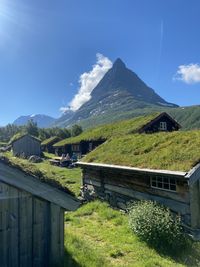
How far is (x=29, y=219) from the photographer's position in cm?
734

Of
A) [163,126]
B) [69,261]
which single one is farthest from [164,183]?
[163,126]

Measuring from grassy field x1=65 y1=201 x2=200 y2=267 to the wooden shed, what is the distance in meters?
0.72

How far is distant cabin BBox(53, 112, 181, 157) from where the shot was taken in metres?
36.9

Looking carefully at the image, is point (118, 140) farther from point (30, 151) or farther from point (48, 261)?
point (30, 151)

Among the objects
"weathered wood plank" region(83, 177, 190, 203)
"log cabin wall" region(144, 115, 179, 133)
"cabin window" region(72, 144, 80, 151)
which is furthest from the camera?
"cabin window" region(72, 144, 80, 151)

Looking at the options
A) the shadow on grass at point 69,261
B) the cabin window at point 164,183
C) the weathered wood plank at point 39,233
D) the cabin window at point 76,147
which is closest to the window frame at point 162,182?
the cabin window at point 164,183

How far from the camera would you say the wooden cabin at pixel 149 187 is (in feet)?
38.4

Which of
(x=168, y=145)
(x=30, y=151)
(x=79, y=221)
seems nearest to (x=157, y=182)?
(x=168, y=145)

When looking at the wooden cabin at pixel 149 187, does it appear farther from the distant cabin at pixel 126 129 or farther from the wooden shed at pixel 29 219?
the distant cabin at pixel 126 129

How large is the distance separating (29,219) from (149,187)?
780 cm

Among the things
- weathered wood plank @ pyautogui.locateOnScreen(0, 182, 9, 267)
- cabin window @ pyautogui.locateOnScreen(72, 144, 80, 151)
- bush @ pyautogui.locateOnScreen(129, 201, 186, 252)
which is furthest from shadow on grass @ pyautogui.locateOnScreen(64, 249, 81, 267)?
cabin window @ pyautogui.locateOnScreen(72, 144, 80, 151)

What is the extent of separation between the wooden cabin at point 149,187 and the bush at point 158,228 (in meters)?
0.61

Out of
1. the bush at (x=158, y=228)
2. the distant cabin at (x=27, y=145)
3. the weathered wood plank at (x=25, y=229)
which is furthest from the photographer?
the distant cabin at (x=27, y=145)

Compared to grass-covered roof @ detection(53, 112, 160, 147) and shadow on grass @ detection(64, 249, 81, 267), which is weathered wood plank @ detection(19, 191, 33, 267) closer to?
shadow on grass @ detection(64, 249, 81, 267)
